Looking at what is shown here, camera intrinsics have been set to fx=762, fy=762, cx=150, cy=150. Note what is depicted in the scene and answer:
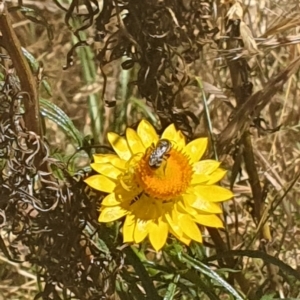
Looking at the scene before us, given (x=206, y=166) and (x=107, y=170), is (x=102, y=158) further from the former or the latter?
(x=206, y=166)

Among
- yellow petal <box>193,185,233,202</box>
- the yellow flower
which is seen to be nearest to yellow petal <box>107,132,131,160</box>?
the yellow flower

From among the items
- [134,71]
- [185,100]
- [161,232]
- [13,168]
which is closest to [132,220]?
[161,232]

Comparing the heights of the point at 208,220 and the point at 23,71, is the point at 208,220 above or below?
below

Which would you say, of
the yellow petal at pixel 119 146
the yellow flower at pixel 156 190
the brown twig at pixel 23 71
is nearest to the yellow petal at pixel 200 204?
the yellow flower at pixel 156 190

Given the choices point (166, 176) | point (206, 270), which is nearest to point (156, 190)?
point (166, 176)

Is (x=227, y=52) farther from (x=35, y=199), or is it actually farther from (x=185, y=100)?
(x=185, y=100)

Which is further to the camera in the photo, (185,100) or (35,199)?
(185,100)
